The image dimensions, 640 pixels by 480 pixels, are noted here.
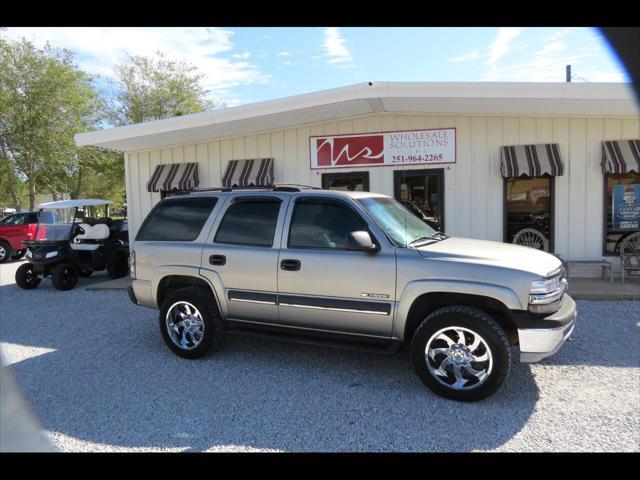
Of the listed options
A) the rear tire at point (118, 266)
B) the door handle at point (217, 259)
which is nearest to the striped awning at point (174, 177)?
the rear tire at point (118, 266)

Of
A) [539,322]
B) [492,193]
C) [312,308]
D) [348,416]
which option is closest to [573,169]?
[492,193]

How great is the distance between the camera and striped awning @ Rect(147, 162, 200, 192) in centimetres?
1073

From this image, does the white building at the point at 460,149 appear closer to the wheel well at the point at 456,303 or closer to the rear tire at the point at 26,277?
the rear tire at the point at 26,277

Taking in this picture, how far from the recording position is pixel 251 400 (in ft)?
13.2

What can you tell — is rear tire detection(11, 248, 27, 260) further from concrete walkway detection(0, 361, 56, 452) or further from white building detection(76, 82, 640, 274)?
concrete walkway detection(0, 361, 56, 452)

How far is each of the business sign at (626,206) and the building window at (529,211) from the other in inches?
47.0

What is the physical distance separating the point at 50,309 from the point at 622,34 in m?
9.17

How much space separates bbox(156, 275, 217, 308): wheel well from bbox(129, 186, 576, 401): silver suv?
0.01 meters

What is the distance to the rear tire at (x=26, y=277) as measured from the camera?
1012cm

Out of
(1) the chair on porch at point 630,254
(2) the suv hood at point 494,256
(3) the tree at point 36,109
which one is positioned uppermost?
(3) the tree at point 36,109

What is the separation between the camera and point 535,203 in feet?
30.0

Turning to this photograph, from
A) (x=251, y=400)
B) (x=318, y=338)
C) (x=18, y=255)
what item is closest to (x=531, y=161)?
(x=318, y=338)

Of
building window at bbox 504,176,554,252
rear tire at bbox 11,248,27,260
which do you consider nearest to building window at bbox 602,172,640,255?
building window at bbox 504,176,554,252
